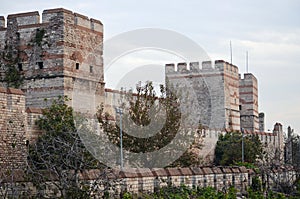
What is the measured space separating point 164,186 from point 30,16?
949 cm

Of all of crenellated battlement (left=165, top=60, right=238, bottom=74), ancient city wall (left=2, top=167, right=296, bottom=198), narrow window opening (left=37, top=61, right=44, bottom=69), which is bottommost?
ancient city wall (left=2, top=167, right=296, bottom=198)

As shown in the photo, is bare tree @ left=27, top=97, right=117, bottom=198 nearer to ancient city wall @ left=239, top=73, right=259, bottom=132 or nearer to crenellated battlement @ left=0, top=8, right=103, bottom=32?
crenellated battlement @ left=0, top=8, right=103, bottom=32

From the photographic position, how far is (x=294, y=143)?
4300 cm

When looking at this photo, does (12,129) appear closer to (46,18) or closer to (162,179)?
(162,179)

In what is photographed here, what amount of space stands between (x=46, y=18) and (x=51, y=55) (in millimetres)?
1442

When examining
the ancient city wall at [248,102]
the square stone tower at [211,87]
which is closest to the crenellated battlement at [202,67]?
the square stone tower at [211,87]

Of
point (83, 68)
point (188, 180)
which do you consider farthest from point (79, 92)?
point (188, 180)

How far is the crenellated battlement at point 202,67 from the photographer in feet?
118

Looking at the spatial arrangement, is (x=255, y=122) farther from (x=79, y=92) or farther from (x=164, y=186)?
(x=164, y=186)

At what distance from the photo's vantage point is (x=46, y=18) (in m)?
23.8

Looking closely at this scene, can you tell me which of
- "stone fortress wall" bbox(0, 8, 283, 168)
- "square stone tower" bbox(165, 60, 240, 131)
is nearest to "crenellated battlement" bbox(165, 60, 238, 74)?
"square stone tower" bbox(165, 60, 240, 131)

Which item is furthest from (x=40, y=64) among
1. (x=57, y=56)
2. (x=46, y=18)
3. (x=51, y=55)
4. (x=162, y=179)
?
(x=162, y=179)

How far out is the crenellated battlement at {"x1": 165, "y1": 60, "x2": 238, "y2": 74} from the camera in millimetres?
35844

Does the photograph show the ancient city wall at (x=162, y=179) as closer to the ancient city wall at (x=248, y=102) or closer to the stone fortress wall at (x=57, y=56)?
the stone fortress wall at (x=57, y=56)
